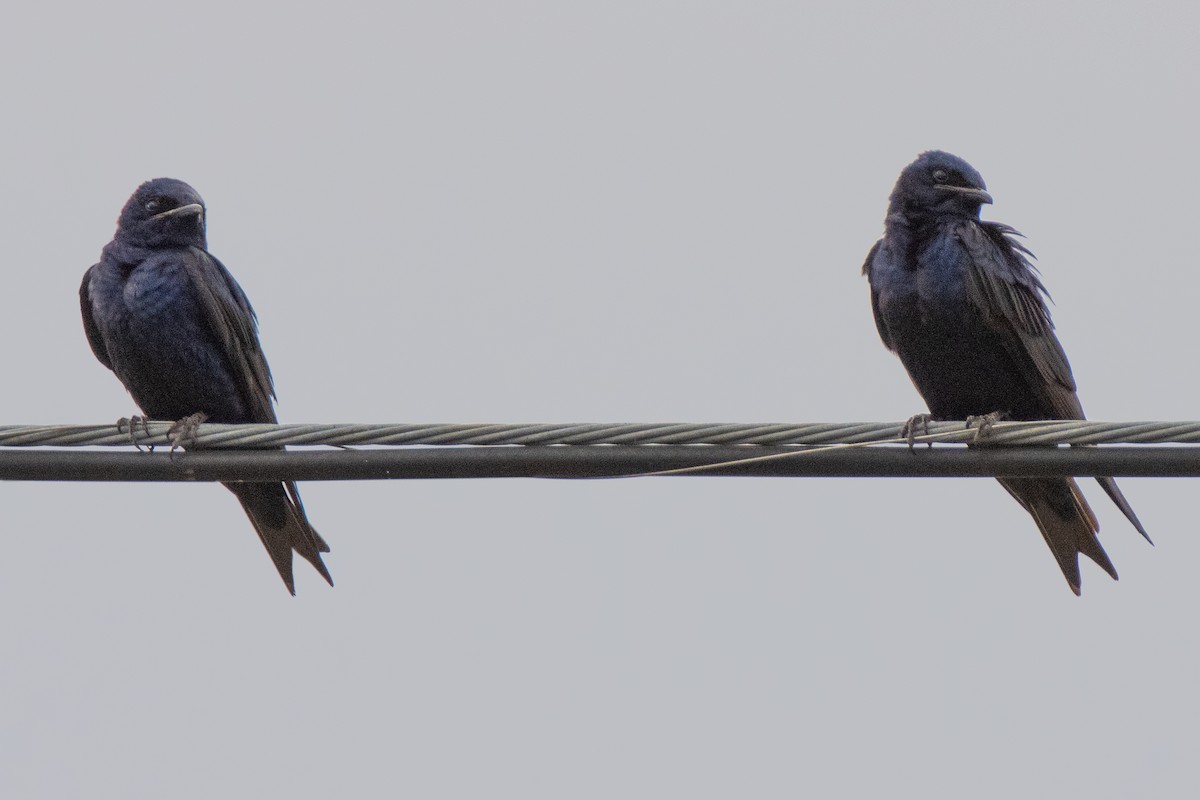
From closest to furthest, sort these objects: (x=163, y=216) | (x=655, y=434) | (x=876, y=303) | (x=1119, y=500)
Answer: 1. (x=655, y=434)
2. (x=1119, y=500)
3. (x=876, y=303)
4. (x=163, y=216)

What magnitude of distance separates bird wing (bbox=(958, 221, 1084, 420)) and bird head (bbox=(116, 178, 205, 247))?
301 cm

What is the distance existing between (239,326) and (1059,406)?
9.85 feet

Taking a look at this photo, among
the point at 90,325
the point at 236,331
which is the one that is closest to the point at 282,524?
the point at 236,331

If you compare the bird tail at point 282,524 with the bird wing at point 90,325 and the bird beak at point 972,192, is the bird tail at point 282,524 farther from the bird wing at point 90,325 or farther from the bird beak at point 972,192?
the bird beak at point 972,192

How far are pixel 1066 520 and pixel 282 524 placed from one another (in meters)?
2.61

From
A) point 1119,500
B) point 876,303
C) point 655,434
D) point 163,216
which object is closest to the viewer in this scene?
point 655,434

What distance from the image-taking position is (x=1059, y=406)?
18.8 feet

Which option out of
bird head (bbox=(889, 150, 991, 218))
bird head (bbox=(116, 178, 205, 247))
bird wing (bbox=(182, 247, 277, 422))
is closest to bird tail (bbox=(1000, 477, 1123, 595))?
bird head (bbox=(889, 150, 991, 218))

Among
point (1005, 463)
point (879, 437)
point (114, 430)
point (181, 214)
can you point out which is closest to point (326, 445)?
point (114, 430)

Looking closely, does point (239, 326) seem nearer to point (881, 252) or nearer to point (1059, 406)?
point (881, 252)

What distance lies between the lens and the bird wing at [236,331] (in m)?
6.29

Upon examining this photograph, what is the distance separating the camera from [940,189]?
6270 millimetres

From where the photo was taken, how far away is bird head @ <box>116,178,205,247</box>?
21.6ft

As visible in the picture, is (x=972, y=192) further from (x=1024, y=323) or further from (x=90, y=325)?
(x=90, y=325)
